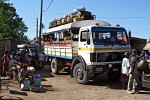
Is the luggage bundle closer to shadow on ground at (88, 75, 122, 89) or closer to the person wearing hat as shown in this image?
shadow on ground at (88, 75, 122, 89)

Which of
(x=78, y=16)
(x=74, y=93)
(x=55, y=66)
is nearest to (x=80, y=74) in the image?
(x=74, y=93)

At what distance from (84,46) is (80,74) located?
1.35 metres

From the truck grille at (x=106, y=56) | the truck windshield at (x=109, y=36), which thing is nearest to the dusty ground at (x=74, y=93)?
the truck grille at (x=106, y=56)

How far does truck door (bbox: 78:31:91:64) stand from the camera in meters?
14.7

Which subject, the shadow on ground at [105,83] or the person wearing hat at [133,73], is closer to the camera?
the person wearing hat at [133,73]

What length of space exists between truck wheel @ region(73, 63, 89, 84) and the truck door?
56 cm

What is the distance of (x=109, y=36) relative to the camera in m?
15.1

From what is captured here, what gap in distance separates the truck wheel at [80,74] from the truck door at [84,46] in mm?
561

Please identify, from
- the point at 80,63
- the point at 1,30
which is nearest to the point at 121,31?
the point at 80,63

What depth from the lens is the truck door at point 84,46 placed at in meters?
14.7

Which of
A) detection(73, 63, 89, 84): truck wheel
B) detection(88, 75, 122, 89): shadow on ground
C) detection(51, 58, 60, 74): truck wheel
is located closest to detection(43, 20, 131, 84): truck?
detection(73, 63, 89, 84): truck wheel

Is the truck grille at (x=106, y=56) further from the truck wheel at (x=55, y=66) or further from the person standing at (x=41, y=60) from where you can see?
the person standing at (x=41, y=60)

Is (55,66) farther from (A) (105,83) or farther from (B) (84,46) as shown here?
(B) (84,46)

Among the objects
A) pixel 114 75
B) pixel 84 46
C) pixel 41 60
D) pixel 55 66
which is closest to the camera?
pixel 84 46
